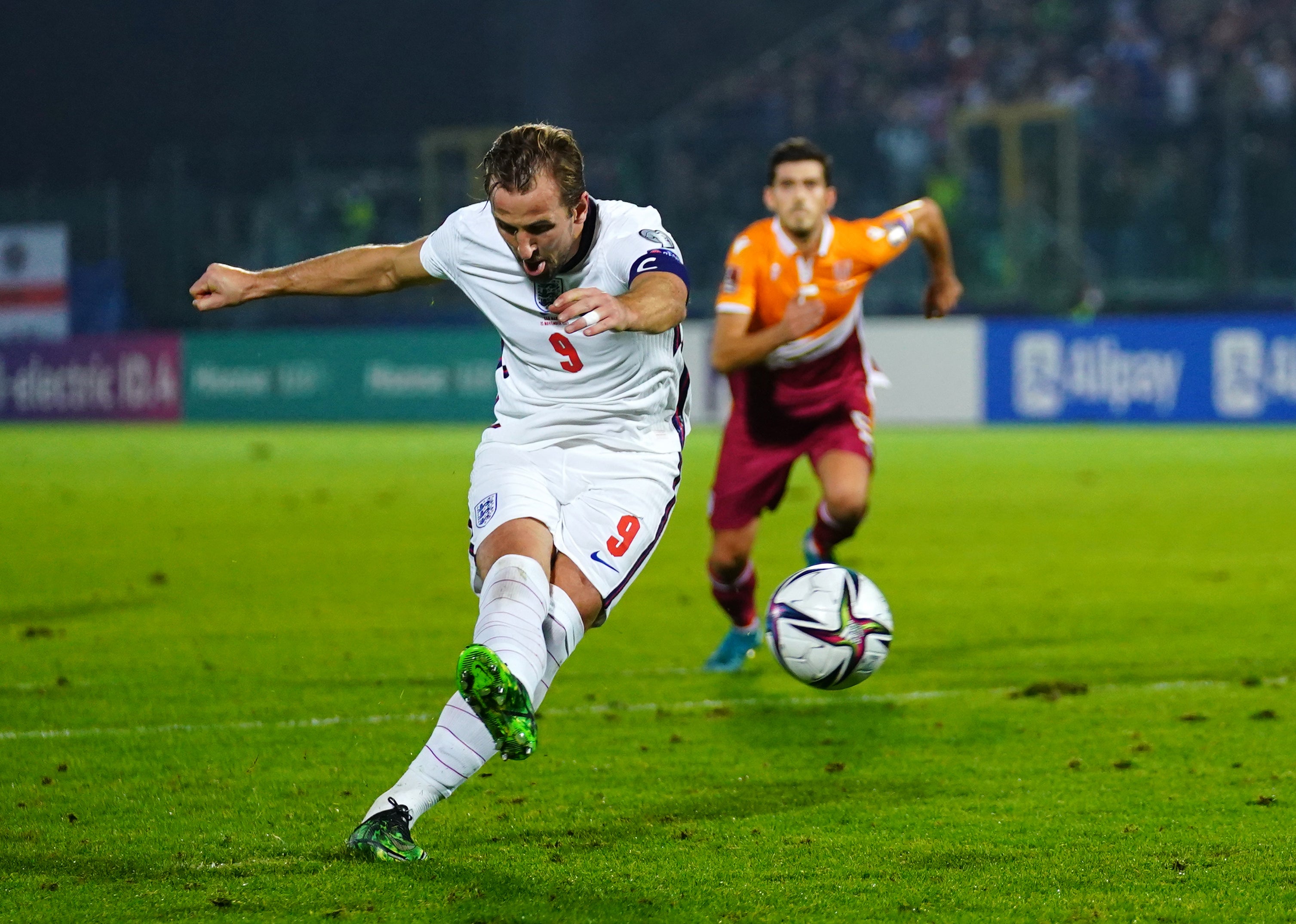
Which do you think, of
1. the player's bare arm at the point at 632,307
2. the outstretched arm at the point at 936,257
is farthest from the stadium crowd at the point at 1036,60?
the player's bare arm at the point at 632,307

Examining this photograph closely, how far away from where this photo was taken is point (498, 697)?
3.71m

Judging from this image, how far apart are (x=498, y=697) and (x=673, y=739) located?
1.95m

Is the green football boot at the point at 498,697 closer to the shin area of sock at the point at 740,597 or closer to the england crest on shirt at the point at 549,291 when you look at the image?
the england crest on shirt at the point at 549,291

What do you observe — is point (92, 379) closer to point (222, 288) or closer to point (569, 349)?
point (222, 288)

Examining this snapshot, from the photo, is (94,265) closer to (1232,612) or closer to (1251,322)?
(1251,322)

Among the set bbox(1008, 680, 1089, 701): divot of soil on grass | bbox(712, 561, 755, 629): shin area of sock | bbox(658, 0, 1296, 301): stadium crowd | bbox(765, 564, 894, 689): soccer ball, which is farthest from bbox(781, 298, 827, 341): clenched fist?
bbox(658, 0, 1296, 301): stadium crowd

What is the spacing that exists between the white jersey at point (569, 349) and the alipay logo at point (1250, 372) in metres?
16.0

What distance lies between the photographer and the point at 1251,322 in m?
19.2

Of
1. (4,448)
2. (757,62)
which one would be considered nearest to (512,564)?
(4,448)

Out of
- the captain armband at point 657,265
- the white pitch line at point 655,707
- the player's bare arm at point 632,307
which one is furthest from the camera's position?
the white pitch line at point 655,707

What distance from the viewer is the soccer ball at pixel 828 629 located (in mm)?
4957

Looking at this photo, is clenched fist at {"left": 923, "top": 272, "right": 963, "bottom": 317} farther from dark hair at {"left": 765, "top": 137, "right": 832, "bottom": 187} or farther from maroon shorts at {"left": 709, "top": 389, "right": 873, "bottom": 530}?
dark hair at {"left": 765, "top": 137, "right": 832, "bottom": 187}

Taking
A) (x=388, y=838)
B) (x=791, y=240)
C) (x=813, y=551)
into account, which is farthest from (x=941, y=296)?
(x=388, y=838)

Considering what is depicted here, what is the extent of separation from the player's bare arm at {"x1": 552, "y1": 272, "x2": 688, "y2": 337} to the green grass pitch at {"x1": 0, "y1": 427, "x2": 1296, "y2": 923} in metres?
1.24
